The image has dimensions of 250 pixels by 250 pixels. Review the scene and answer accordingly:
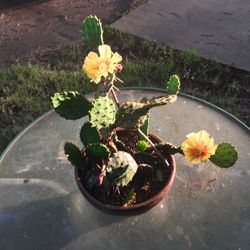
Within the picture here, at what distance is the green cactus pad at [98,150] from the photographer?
1291 millimetres

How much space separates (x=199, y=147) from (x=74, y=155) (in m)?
0.37

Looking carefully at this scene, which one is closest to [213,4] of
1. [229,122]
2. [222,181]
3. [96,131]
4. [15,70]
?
[15,70]

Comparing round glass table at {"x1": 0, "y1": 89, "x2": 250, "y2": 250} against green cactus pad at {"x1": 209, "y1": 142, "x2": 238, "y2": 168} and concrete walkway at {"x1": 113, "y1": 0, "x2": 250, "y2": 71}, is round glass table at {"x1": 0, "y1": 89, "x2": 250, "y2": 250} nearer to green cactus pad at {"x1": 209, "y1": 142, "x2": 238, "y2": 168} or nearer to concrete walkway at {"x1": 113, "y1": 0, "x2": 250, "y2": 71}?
green cactus pad at {"x1": 209, "y1": 142, "x2": 238, "y2": 168}

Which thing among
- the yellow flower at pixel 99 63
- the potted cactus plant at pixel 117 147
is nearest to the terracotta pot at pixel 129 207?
the potted cactus plant at pixel 117 147

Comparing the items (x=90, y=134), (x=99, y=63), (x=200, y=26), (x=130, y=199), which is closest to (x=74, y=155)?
(x=90, y=134)

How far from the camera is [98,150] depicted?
1305mm

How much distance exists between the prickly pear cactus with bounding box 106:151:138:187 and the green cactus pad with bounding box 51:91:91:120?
16 centimetres

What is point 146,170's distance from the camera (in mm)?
1430

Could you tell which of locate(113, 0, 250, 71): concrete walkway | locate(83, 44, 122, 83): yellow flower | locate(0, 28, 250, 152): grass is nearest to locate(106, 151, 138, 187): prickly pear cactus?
locate(83, 44, 122, 83): yellow flower

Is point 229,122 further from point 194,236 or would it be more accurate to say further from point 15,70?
point 15,70

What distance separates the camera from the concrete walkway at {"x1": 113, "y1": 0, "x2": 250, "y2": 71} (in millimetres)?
2926

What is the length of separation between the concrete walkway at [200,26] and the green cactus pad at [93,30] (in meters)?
1.63

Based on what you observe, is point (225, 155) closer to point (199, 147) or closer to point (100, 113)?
point (199, 147)

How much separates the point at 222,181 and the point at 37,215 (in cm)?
63
